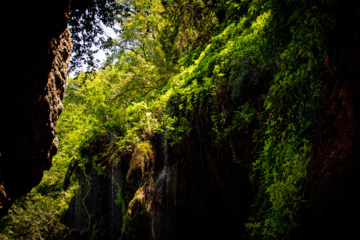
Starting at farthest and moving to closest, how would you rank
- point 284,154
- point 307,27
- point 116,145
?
point 116,145 → point 284,154 → point 307,27

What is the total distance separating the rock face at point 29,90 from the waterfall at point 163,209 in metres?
4.44

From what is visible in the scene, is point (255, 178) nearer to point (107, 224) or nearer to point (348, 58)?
point (348, 58)

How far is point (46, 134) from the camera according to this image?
2951 mm

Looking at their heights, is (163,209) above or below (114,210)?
below

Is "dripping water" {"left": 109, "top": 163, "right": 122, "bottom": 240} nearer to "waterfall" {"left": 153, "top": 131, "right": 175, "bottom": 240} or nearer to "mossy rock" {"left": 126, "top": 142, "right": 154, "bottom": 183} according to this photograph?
"mossy rock" {"left": 126, "top": 142, "right": 154, "bottom": 183}

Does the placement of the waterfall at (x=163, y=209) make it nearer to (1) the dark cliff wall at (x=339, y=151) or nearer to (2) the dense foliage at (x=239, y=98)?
Result: (2) the dense foliage at (x=239, y=98)

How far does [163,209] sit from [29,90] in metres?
5.66

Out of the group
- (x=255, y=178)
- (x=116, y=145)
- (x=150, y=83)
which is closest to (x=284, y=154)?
(x=255, y=178)

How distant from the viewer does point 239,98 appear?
4.62m

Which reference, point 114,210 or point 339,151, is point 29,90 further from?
point 114,210

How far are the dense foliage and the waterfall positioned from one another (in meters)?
1.11

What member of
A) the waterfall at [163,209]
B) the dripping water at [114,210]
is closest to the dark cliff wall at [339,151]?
the waterfall at [163,209]

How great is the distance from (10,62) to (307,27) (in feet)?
11.4

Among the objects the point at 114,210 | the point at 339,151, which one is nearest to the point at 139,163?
the point at 114,210
